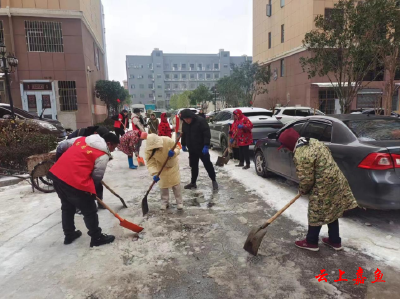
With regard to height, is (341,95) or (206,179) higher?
(341,95)

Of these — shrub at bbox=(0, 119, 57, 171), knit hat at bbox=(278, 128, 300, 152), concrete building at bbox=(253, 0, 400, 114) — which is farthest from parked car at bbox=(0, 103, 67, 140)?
concrete building at bbox=(253, 0, 400, 114)

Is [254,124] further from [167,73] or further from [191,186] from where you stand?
[167,73]

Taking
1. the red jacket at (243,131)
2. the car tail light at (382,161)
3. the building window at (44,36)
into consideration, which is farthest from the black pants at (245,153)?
the building window at (44,36)

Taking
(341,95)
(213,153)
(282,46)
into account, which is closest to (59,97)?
(213,153)

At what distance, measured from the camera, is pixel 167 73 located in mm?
98875

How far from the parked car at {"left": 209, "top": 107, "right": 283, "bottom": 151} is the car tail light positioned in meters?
4.83

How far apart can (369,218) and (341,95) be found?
32.9 ft

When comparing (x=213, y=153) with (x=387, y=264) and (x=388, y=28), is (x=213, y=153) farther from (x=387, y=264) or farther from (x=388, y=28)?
(x=388, y=28)

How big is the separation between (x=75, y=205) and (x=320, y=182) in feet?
8.98

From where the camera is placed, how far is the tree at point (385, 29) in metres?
10.4

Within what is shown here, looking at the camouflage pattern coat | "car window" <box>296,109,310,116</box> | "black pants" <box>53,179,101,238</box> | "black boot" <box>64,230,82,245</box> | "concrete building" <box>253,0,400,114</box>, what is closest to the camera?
the camouflage pattern coat

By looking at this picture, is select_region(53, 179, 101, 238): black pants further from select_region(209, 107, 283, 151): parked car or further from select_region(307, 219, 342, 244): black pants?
select_region(209, 107, 283, 151): parked car

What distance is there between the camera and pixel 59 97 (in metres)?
17.7

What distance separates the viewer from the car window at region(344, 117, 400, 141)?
3.69 m
